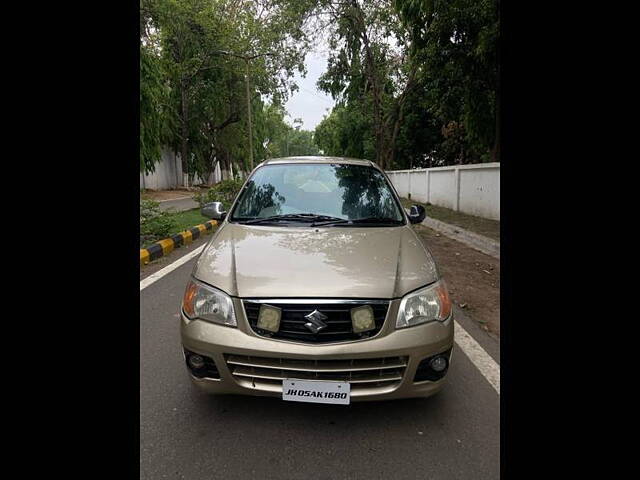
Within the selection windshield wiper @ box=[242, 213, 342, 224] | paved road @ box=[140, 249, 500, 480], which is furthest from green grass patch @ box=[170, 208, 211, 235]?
paved road @ box=[140, 249, 500, 480]

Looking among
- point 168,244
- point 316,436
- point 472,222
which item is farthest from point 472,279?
point 168,244

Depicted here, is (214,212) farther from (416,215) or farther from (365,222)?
(416,215)

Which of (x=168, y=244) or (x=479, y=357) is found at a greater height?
(x=168, y=244)

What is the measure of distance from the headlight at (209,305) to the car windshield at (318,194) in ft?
2.92

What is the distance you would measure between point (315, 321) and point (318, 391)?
1.07 ft

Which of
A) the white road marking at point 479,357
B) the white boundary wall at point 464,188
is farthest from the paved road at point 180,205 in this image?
the white road marking at point 479,357

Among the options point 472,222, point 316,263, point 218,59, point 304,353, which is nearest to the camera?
point 304,353

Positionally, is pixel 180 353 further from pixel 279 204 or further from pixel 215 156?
pixel 215 156

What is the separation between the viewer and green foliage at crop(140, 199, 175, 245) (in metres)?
6.55

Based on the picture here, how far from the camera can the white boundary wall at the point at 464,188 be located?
872cm

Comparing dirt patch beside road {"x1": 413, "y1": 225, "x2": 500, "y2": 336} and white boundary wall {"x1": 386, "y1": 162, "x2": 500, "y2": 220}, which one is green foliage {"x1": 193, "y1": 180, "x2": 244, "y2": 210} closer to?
white boundary wall {"x1": 386, "y1": 162, "x2": 500, "y2": 220}

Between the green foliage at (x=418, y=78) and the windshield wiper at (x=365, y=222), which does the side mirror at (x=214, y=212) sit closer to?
the windshield wiper at (x=365, y=222)

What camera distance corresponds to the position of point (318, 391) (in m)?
1.74
